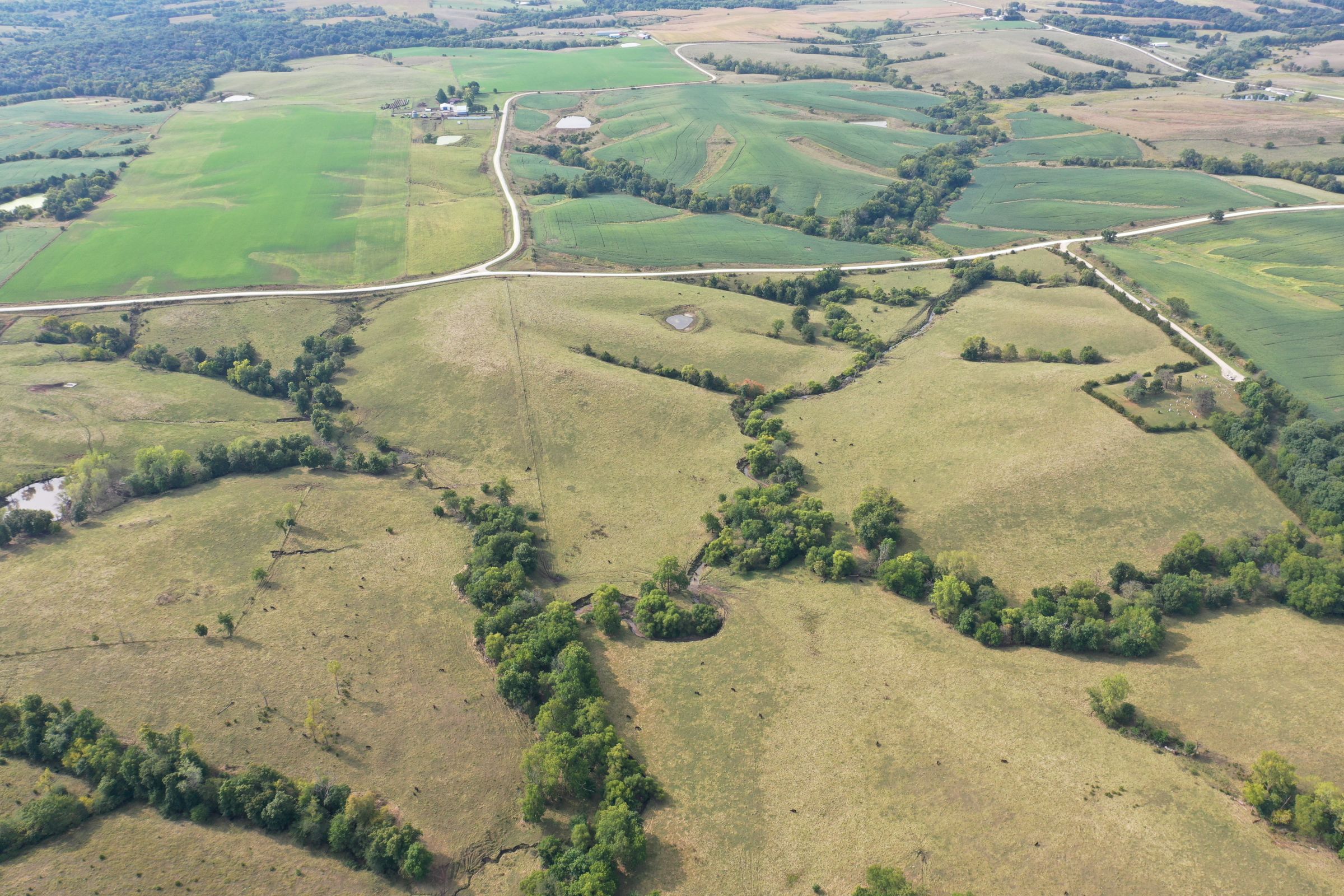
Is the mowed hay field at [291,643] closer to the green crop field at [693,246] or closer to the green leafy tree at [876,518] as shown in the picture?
the green leafy tree at [876,518]

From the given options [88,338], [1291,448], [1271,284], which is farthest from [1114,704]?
[88,338]

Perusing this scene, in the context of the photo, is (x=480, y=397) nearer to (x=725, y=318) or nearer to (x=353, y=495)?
(x=353, y=495)

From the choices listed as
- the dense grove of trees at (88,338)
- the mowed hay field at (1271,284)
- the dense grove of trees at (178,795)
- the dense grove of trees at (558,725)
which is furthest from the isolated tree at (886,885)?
the dense grove of trees at (88,338)

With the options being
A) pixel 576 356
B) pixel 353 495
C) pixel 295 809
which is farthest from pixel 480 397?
pixel 295 809

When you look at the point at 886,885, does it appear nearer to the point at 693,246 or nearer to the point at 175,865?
the point at 175,865

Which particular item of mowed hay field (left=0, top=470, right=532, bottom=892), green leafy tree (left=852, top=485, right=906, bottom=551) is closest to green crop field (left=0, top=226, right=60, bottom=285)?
mowed hay field (left=0, top=470, right=532, bottom=892)

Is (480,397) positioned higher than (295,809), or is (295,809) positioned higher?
(480,397)
